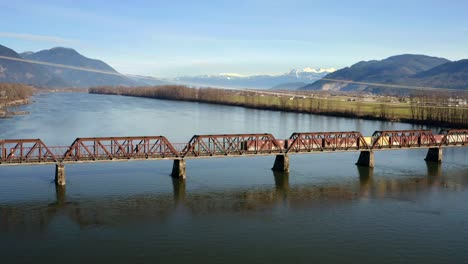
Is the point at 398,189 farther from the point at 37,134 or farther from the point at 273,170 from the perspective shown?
the point at 37,134

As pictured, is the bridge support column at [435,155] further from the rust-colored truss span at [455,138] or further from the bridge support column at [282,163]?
the bridge support column at [282,163]

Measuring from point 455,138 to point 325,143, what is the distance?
75.6 ft

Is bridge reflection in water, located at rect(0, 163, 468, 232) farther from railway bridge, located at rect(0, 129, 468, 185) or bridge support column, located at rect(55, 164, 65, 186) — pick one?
railway bridge, located at rect(0, 129, 468, 185)

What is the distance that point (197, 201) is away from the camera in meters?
47.8

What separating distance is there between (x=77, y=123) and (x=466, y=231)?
9068cm

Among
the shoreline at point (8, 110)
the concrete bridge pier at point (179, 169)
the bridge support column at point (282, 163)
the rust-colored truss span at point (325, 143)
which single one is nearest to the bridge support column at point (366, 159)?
the rust-colored truss span at point (325, 143)

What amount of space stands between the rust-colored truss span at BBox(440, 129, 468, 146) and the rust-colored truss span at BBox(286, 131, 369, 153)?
14702 mm

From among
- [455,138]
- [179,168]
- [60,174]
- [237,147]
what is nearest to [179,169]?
[179,168]

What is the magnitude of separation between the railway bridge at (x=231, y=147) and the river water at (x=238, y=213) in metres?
2.28

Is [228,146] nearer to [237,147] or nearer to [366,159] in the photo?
[237,147]

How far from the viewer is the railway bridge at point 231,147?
50.8 metres

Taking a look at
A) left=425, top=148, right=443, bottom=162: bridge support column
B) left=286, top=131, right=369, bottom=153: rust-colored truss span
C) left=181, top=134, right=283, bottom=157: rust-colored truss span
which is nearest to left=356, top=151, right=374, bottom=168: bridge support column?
left=286, top=131, right=369, bottom=153: rust-colored truss span

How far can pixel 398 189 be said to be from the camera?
2148 inches

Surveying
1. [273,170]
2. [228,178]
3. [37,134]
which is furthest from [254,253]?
[37,134]
